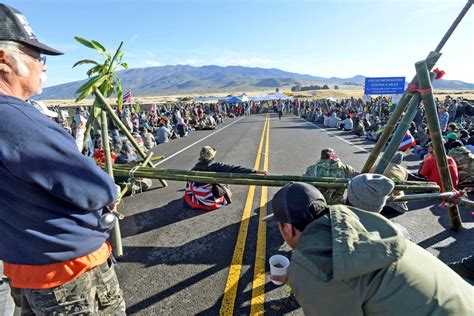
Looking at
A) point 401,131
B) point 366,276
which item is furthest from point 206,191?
point 366,276

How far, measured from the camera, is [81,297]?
1.78m

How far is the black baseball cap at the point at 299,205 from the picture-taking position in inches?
64.8

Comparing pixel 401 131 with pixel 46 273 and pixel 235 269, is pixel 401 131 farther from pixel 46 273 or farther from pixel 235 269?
pixel 46 273

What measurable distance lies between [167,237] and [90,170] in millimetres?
3596

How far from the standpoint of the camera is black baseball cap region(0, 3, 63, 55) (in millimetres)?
1570

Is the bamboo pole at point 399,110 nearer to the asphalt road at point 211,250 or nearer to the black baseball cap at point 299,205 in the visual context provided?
the asphalt road at point 211,250

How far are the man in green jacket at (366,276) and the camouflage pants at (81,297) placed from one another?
125cm

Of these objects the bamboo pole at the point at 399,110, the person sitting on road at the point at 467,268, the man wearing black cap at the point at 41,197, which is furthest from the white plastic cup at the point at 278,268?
the bamboo pole at the point at 399,110

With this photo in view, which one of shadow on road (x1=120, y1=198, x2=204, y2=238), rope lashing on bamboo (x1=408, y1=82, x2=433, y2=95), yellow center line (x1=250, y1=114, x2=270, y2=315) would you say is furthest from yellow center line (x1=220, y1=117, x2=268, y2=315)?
rope lashing on bamboo (x1=408, y1=82, x2=433, y2=95)

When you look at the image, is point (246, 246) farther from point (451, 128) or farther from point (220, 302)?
point (451, 128)

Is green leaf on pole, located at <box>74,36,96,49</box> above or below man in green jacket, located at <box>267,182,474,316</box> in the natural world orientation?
above

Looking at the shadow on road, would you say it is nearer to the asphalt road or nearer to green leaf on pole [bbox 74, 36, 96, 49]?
the asphalt road

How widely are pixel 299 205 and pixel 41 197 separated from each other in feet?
4.62

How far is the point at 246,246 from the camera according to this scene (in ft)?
14.8
